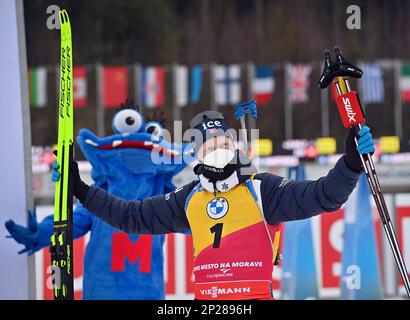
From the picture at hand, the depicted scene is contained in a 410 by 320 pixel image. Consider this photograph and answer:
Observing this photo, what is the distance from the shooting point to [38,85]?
19781 millimetres

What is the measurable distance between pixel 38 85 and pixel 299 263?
46.1 feet

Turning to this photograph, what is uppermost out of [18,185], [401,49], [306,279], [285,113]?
[401,49]

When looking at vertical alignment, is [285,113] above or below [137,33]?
below

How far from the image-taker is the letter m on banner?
481 centimetres

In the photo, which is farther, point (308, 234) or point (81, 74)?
point (81, 74)

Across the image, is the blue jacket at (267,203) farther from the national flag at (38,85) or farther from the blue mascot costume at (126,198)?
the national flag at (38,85)

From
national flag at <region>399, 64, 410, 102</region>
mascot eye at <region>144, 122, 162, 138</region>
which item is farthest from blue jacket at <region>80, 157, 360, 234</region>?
national flag at <region>399, 64, 410, 102</region>

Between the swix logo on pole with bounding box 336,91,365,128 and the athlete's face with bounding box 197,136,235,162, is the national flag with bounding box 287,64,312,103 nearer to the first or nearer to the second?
the athlete's face with bounding box 197,136,235,162

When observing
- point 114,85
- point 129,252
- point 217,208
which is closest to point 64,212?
point 217,208

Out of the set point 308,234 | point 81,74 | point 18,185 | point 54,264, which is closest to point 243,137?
point 54,264

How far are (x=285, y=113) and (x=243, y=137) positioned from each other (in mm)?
18169

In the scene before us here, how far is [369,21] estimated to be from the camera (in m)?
24.8

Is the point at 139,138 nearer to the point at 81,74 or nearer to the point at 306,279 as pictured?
the point at 306,279

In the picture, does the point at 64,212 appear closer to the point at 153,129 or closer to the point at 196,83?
the point at 153,129
